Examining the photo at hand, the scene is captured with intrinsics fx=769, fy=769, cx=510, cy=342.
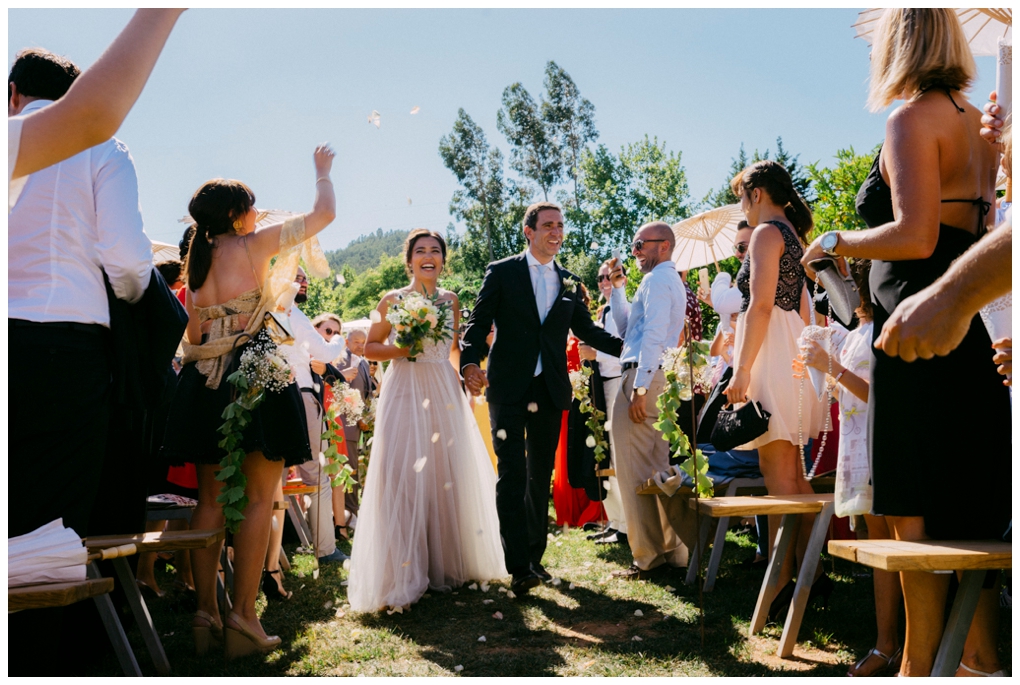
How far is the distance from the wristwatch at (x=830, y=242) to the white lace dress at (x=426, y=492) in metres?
3.15

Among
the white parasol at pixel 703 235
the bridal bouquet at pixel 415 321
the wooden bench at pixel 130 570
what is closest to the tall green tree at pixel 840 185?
the white parasol at pixel 703 235

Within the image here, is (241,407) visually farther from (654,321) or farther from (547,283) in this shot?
(654,321)

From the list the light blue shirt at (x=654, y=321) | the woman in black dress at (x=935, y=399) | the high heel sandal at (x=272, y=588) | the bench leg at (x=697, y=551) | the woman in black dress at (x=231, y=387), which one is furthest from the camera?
the light blue shirt at (x=654, y=321)

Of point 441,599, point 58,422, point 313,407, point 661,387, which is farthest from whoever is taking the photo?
point 313,407

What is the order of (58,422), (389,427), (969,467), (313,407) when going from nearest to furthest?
1. (969,467)
2. (58,422)
3. (389,427)
4. (313,407)

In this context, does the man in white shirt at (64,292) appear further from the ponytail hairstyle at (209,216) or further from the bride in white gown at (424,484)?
the bride in white gown at (424,484)

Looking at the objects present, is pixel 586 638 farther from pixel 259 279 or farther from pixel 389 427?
pixel 259 279

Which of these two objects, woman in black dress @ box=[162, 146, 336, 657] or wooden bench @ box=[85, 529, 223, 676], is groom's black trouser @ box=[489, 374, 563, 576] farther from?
wooden bench @ box=[85, 529, 223, 676]

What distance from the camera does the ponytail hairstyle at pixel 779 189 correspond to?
414 cm

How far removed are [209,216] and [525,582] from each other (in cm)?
280

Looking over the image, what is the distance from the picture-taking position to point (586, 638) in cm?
387

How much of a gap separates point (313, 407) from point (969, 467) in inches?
205

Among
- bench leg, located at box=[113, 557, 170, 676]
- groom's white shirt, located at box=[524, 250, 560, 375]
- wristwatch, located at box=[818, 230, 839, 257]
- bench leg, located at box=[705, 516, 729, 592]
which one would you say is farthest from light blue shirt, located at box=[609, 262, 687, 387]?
bench leg, located at box=[113, 557, 170, 676]

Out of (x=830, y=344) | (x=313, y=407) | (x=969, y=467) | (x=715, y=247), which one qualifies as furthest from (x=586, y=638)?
(x=715, y=247)
